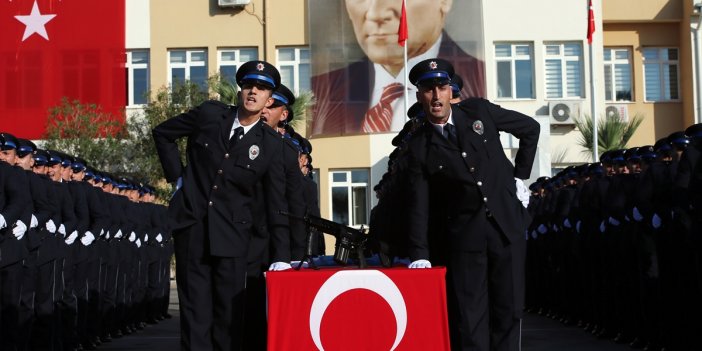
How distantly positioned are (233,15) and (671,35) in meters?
12.9

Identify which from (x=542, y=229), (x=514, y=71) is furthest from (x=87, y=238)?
(x=514, y=71)

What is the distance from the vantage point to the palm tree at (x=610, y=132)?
31281 millimetres

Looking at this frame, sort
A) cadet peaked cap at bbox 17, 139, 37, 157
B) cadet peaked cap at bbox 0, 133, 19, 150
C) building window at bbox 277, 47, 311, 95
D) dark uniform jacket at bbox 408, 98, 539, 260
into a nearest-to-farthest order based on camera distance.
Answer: dark uniform jacket at bbox 408, 98, 539, 260 < cadet peaked cap at bbox 0, 133, 19, 150 < cadet peaked cap at bbox 17, 139, 37, 157 < building window at bbox 277, 47, 311, 95

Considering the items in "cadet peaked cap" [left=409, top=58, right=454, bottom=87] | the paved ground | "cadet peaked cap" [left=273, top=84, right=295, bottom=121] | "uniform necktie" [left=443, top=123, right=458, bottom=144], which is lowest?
the paved ground

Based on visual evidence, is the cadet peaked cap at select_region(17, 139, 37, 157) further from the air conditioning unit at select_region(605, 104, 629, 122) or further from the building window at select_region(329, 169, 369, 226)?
the air conditioning unit at select_region(605, 104, 629, 122)

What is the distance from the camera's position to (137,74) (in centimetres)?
3350

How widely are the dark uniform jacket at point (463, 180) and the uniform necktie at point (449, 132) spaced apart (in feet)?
0.09

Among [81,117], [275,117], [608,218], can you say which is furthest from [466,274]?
[81,117]

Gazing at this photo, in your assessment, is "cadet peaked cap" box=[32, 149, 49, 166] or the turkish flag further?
the turkish flag

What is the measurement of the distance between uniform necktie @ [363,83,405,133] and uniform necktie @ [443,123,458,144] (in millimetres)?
23959

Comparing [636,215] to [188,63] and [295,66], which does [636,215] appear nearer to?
[295,66]

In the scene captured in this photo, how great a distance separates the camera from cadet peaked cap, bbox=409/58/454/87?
763 centimetres

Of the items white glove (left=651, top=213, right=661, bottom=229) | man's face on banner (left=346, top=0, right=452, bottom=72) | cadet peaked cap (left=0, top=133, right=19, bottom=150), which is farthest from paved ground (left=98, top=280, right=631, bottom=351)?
man's face on banner (left=346, top=0, right=452, bottom=72)

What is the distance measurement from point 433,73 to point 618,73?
28.6 meters
